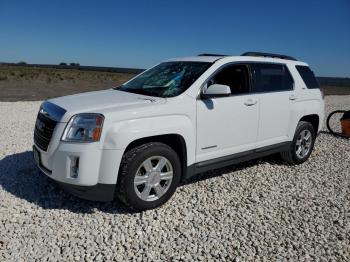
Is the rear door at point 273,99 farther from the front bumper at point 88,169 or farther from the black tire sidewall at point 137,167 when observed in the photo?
the front bumper at point 88,169

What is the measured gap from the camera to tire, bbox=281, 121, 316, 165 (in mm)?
5914

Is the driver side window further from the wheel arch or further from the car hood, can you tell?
the wheel arch

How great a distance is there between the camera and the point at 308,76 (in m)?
6.16

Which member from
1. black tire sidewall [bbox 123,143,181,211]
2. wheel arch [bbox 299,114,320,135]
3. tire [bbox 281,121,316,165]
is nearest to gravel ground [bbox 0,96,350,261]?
black tire sidewall [bbox 123,143,181,211]

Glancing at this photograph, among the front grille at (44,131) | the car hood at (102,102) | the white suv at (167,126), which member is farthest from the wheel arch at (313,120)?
the front grille at (44,131)

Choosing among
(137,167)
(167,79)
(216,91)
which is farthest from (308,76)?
(137,167)

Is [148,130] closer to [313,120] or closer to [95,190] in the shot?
[95,190]

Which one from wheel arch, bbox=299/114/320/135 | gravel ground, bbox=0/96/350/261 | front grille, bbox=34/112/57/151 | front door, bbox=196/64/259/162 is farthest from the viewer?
wheel arch, bbox=299/114/320/135

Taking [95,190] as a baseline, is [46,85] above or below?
above

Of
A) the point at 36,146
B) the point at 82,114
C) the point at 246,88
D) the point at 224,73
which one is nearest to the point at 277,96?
the point at 246,88

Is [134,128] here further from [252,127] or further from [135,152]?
[252,127]

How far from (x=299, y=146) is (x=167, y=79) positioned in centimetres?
290

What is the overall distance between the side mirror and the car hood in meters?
0.56

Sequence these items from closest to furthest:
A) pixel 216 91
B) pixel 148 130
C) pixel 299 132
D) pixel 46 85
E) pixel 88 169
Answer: pixel 88 169
pixel 148 130
pixel 216 91
pixel 299 132
pixel 46 85
